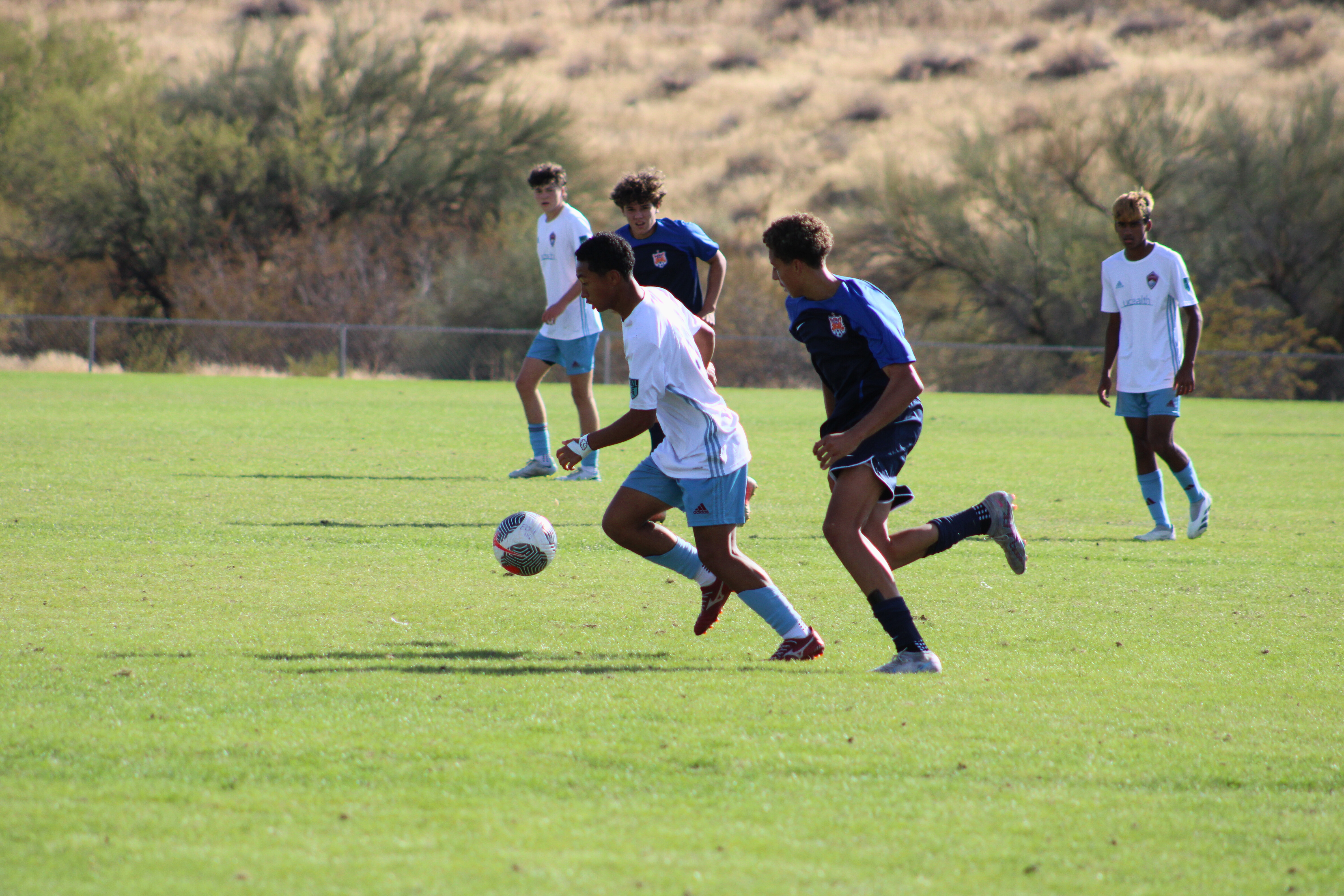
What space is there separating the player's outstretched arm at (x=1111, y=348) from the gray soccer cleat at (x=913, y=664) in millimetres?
4221

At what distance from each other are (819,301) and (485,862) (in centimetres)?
266

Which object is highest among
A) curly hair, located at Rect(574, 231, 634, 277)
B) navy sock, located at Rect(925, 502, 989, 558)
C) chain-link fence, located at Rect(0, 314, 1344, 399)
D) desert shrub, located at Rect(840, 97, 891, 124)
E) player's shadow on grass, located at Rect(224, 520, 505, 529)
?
curly hair, located at Rect(574, 231, 634, 277)

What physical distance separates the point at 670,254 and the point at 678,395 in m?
3.44

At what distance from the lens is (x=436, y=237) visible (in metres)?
34.6

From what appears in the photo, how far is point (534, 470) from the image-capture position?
35.0 feet

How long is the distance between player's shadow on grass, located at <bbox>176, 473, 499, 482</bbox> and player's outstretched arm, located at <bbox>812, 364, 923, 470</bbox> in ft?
19.9

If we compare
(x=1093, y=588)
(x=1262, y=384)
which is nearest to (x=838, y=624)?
(x=1093, y=588)

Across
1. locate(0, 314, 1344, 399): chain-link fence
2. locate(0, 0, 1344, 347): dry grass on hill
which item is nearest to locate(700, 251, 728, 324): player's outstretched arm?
locate(0, 314, 1344, 399): chain-link fence

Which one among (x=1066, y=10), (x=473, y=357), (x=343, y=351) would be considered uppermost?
(x=1066, y=10)

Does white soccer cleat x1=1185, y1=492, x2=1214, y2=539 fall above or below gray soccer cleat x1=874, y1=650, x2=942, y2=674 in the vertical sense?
below

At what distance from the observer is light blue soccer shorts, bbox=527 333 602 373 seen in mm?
10672

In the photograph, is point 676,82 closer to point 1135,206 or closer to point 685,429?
point 1135,206

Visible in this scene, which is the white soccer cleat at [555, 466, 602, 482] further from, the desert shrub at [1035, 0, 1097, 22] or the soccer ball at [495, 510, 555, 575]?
the desert shrub at [1035, 0, 1097, 22]

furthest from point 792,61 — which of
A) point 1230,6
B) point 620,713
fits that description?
point 620,713
